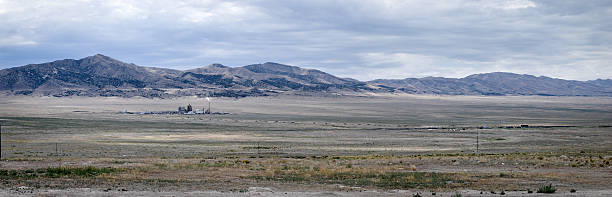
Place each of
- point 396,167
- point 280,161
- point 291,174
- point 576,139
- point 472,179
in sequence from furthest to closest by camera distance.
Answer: point 576,139, point 280,161, point 396,167, point 291,174, point 472,179

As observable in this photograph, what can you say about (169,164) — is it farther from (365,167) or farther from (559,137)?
(559,137)

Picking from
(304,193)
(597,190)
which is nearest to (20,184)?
(304,193)

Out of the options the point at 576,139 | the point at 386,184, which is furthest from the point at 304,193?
the point at 576,139

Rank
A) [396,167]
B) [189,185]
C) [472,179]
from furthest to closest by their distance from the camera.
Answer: [396,167], [472,179], [189,185]

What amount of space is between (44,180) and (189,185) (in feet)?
21.8

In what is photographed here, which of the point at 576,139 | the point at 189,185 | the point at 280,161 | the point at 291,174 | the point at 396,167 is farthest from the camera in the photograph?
the point at 576,139

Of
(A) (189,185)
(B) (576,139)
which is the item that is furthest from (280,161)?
(B) (576,139)

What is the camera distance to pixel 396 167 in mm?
31109

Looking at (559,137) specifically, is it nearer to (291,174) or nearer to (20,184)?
(291,174)

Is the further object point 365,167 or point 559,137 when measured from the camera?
point 559,137

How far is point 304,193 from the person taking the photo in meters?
22.0

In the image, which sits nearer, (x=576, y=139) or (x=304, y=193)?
(x=304, y=193)

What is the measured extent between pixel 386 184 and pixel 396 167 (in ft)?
22.4

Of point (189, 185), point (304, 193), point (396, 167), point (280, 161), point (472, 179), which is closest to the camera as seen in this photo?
point (304, 193)
